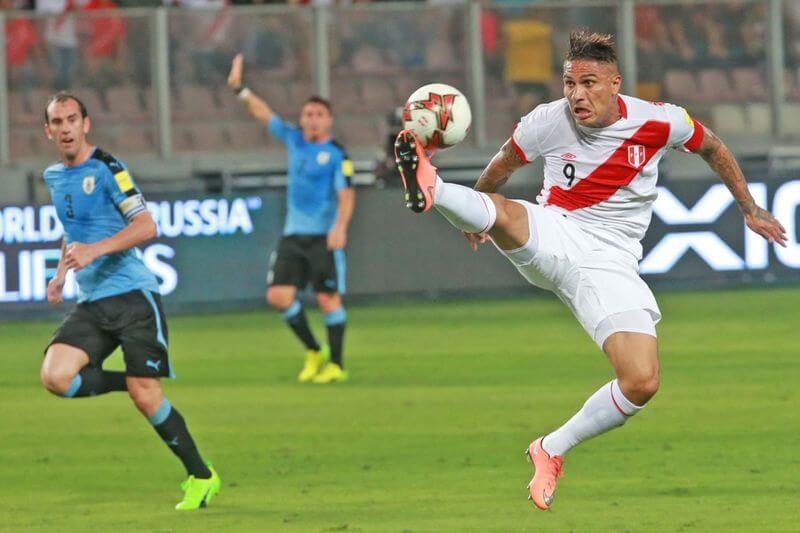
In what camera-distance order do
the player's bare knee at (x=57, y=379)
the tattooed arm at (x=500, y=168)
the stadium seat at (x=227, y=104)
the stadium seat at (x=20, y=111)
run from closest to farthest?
the tattooed arm at (x=500, y=168), the player's bare knee at (x=57, y=379), the stadium seat at (x=20, y=111), the stadium seat at (x=227, y=104)

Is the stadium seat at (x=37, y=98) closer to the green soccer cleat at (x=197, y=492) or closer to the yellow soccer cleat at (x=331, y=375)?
the yellow soccer cleat at (x=331, y=375)

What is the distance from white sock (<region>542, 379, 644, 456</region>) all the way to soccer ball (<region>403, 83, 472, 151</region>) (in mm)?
1276

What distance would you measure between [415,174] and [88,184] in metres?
2.22

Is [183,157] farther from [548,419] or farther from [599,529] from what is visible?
[599,529]

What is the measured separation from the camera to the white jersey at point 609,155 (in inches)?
275

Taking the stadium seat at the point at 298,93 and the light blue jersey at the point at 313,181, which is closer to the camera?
the light blue jersey at the point at 313,181

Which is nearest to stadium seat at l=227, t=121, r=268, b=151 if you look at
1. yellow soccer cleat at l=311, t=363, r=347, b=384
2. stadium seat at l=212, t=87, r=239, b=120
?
stadium seat at l=212, t=87, r=239, b=120

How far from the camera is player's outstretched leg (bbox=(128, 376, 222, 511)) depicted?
764 cm

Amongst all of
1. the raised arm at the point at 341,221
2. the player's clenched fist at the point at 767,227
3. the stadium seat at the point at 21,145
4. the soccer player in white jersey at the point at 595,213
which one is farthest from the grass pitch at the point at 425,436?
the stadium seat at the point at 21,145

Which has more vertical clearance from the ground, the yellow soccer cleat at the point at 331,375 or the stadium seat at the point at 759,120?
the stadium seat at the point at 759,120

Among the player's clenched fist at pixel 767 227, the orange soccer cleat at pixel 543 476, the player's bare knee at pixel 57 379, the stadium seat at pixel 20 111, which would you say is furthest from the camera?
the stadium seat at pixel 20 111

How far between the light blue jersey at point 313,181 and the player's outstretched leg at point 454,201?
598cm

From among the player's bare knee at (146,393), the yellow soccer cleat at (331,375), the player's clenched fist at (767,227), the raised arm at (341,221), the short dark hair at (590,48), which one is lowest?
the yellow soccer cleat at (331,375)

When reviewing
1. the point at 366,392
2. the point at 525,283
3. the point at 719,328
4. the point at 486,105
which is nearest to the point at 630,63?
the point at 486,105
